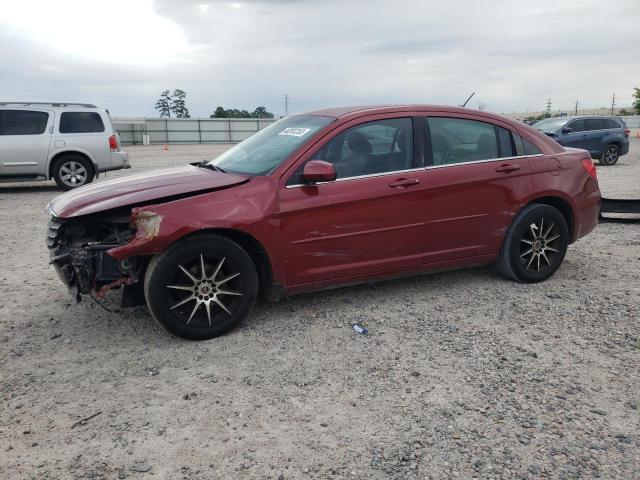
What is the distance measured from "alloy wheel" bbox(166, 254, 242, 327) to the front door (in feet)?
1.59

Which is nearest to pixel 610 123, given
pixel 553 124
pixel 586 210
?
pixel 553 124

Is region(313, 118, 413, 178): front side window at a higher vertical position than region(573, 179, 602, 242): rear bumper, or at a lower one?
higher

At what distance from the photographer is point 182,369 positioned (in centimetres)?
343

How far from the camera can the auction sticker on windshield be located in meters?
4.33

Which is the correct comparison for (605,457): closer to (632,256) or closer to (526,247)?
(526,247)

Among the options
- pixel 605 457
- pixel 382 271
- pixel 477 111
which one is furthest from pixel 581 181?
pixel 605 457

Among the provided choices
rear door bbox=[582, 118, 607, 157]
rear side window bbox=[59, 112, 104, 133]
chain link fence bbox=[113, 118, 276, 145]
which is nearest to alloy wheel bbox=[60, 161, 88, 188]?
rear side window bbox=[59, 112, 104, 133]

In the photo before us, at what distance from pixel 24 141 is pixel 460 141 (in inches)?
390

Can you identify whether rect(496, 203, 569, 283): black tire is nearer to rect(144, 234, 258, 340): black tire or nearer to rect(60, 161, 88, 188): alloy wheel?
rect(144, 234, 258, 340): black tire

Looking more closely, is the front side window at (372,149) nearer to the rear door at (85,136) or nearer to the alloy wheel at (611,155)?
the rear door at (85,136)

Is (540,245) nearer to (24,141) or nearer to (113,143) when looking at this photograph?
(113,143)

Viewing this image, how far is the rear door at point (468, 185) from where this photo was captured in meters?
4.49

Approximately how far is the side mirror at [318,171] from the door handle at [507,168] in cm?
170

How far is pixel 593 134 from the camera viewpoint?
681 inches
